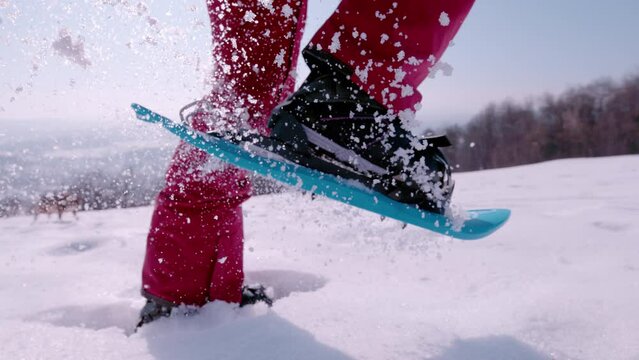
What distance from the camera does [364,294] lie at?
3.41 ft

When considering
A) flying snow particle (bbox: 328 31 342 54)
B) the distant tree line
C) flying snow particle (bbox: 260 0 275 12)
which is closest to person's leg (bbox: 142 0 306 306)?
flying snow particle (bbox: 260 0 275 12)

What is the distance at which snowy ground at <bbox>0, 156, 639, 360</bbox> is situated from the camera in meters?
0.74

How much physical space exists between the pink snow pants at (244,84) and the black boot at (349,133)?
45 mm

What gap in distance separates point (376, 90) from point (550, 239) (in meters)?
0.91

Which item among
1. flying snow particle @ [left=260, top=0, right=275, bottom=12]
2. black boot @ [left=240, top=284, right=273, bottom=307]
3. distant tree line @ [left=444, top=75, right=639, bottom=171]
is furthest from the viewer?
distant tree line @ [left=444, top=75, right=639, bottom=171]

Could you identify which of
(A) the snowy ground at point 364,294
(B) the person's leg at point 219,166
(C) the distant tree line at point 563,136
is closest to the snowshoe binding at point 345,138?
(B) the person's leg at point 219,166

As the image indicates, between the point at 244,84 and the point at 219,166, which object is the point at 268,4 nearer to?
the point at 244,84

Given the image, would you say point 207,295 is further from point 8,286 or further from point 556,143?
point 556,143

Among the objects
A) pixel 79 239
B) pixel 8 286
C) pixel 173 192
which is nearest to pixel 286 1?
pixel 173 192

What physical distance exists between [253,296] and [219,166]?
332 millimetres

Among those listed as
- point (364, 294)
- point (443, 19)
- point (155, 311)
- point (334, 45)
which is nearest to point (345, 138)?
point (334, 45)

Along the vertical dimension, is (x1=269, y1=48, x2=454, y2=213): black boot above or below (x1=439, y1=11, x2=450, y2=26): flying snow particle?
below

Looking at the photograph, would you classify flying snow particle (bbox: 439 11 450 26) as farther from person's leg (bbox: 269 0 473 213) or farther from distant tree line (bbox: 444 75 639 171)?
distant tree line (bbox: 444 75 639 171)

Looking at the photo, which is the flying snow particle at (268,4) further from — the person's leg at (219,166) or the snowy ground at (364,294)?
the snowy ground at (364,294)
